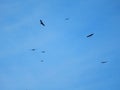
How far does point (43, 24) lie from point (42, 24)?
0.10m

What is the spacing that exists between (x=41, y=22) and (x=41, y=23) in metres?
Result: 0.19

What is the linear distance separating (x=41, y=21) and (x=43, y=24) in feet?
1.42

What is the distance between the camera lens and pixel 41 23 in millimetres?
19203

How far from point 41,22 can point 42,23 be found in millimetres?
112

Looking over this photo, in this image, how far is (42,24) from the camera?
19203mm

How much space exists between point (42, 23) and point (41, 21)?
32 centimetres

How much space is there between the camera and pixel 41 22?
63.6 feet

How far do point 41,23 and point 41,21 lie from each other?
17.0 inches

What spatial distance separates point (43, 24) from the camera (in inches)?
759

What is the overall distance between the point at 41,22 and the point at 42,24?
250 millimetres

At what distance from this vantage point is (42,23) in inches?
762

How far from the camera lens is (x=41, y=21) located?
1959 cm
